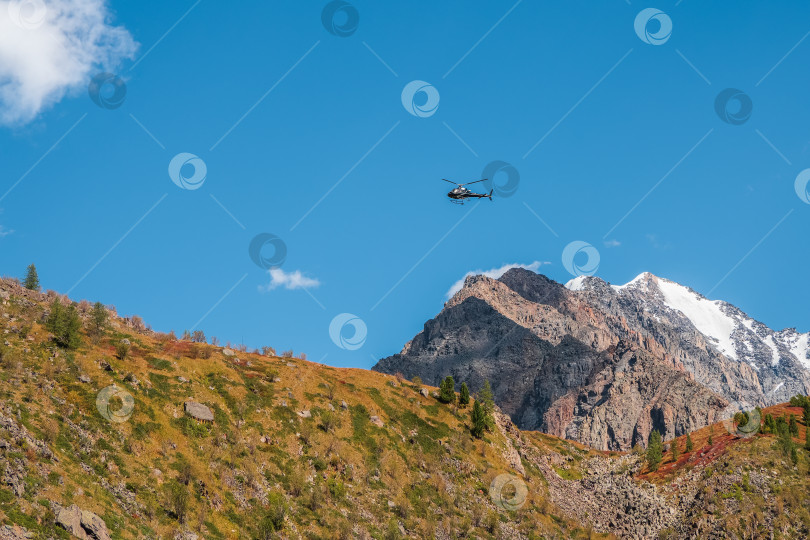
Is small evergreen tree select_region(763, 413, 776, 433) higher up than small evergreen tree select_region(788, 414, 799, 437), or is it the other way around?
small evergreen tree select_region(788, 414, 799, 437)

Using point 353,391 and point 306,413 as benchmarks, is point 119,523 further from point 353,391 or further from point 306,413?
point 353,391

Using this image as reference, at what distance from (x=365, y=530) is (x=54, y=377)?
98.0 feet

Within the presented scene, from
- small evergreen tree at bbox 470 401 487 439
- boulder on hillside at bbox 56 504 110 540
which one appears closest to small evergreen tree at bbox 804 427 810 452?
small evergreen tree at bbox 470 401 487 439

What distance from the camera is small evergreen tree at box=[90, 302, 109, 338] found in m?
69.0

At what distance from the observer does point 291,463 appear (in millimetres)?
66312

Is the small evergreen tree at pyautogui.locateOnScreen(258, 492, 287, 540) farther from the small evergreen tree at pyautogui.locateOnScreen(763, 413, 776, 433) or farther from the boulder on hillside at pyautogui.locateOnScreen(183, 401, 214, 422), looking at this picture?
the small evergreen tree at pyautogui.locateOnScreen(763, 413, 776, 433)

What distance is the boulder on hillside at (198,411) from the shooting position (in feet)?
213

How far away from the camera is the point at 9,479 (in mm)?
41156

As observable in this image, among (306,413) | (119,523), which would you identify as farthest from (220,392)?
(119,523)

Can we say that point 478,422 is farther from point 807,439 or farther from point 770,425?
point 807,439

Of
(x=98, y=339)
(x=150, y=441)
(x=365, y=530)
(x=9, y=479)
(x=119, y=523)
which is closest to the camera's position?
(x=9, y=479)

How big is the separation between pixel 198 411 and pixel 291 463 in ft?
33.3

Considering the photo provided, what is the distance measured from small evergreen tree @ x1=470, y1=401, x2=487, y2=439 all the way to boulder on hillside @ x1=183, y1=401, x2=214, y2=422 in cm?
3497

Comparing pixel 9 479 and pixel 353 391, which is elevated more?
pixel 353 391
